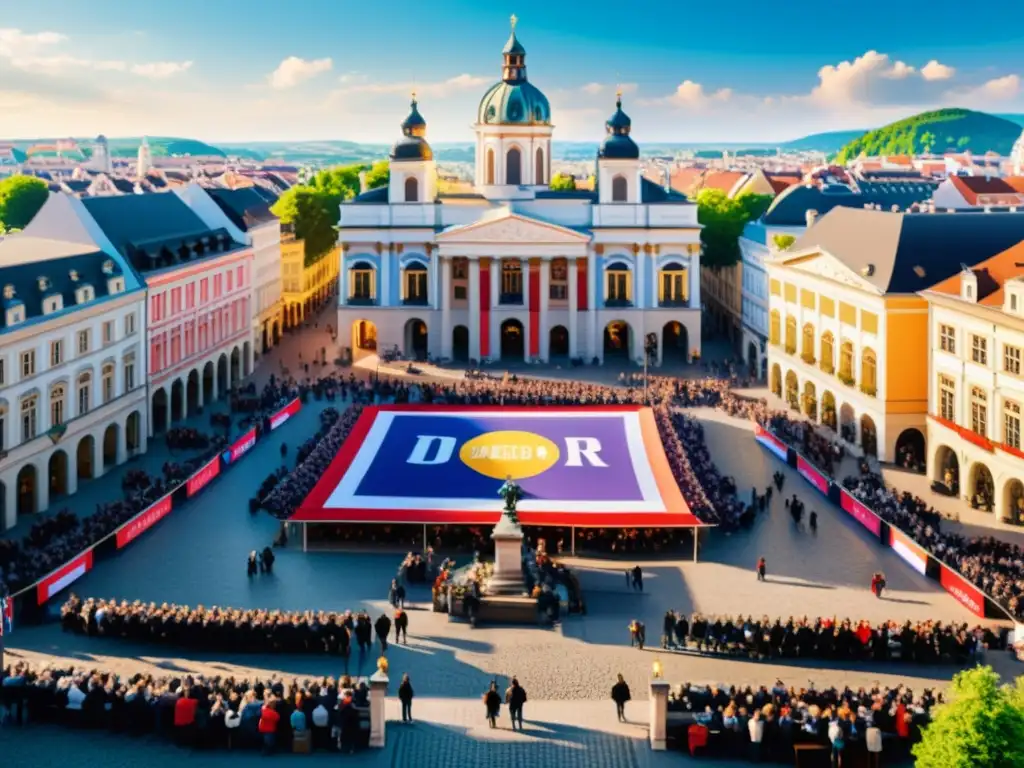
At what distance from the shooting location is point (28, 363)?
1831 inches

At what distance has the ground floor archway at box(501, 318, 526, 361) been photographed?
88.0 m

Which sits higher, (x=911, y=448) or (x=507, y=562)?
(x=911, y=448)

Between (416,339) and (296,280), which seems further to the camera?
(296,280)

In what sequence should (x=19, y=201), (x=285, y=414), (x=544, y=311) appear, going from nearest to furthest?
1. (x=285, y=414)
2. (x=544, y=311)
3. (x=19, y=201)

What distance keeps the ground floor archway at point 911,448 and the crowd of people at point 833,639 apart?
2227 cm

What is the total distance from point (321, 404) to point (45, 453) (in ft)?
69.8

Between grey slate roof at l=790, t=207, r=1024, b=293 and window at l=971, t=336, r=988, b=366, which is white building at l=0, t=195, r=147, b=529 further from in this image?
window at l=971, t=336, r=988, b=366

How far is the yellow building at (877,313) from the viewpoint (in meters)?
54.5

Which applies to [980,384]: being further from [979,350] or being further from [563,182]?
[563,182]

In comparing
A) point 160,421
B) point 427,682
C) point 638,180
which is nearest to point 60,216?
point 160,421

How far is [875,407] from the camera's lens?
55.5 metres

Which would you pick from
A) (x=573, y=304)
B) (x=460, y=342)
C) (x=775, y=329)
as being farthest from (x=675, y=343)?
(x=775, y=329)

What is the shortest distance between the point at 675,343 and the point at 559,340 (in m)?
10.3

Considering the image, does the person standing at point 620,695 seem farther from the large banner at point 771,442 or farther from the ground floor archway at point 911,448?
the ground floor archway at point 911,448
